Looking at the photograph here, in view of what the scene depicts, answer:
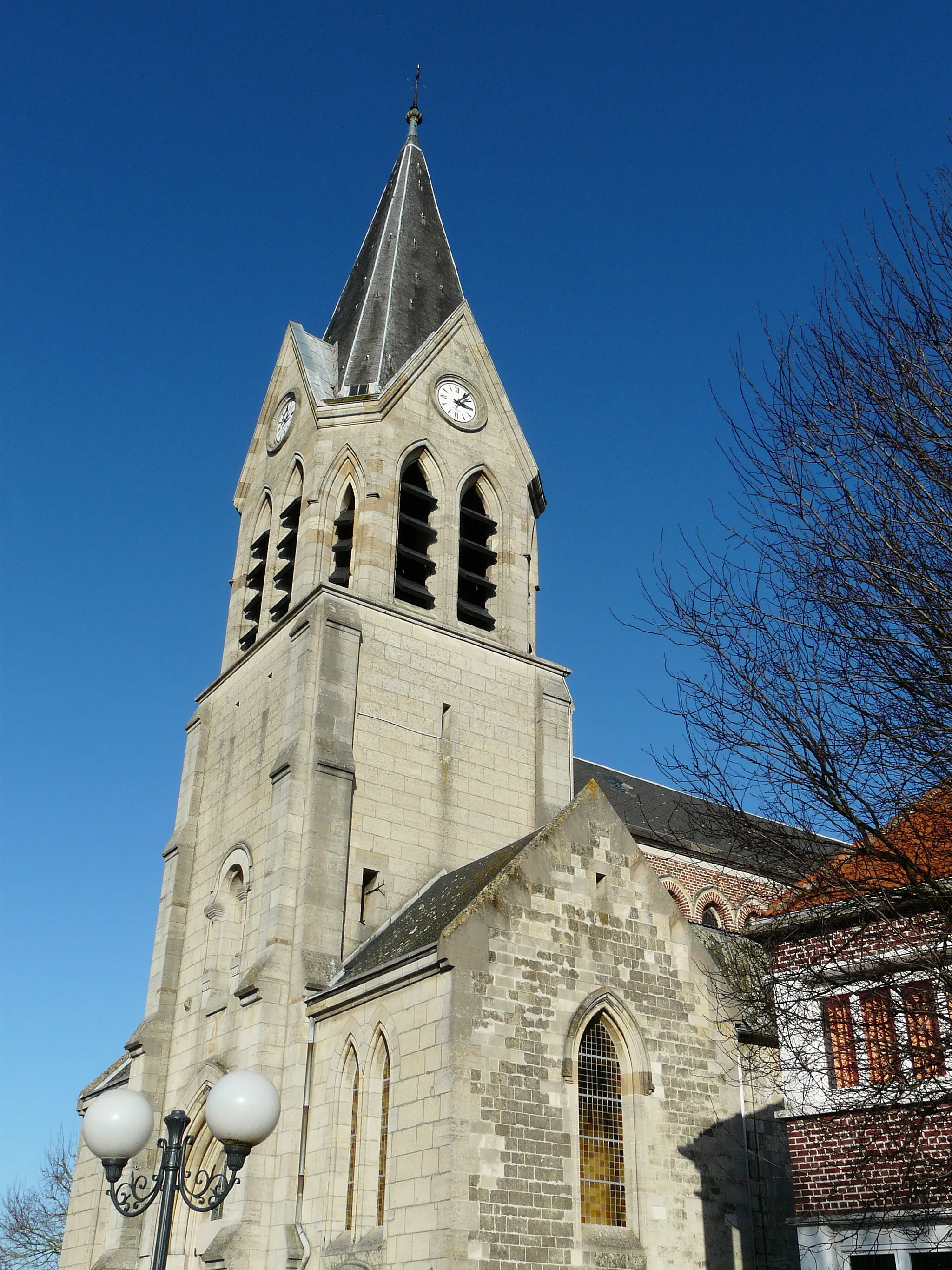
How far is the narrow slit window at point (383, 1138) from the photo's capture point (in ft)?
49.4

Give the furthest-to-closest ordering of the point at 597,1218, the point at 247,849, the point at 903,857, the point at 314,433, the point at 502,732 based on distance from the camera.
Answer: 1. the point at 314,433
2. the point at 502,732
3. the point at 247,849
4. the point at 597,1218
5. the point at 903,857

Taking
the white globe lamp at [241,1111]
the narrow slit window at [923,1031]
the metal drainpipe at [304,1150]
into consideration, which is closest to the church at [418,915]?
the metal drainpipe at [304,1150]

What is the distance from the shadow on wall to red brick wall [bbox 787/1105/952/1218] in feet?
11.3

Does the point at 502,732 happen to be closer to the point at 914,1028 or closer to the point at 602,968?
the point at 602,968

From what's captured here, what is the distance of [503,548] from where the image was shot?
81.9 feet

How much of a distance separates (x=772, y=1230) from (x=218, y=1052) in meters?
8.53

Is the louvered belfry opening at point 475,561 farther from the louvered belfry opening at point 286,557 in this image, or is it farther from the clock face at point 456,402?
the louvered belfry opening at point 286,557

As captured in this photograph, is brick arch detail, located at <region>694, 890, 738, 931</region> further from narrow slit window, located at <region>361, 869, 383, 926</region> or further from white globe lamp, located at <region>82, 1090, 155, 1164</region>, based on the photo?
white globe lamp, located at <region>82, 1090, 155, 1164</region>

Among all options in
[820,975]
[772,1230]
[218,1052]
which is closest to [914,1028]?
[820,975]

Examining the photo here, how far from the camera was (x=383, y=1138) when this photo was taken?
1551cm

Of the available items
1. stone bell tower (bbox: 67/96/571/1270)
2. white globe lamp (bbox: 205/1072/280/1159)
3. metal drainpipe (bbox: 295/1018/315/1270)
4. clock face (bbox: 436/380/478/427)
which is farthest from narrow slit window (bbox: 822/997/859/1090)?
clock face (bbox: 436/380/478/427)

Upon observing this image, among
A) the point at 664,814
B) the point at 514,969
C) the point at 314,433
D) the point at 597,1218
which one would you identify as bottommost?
the point at 597,1218

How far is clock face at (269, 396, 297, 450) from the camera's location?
26266 mm

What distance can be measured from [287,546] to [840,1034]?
1732 centimetres
